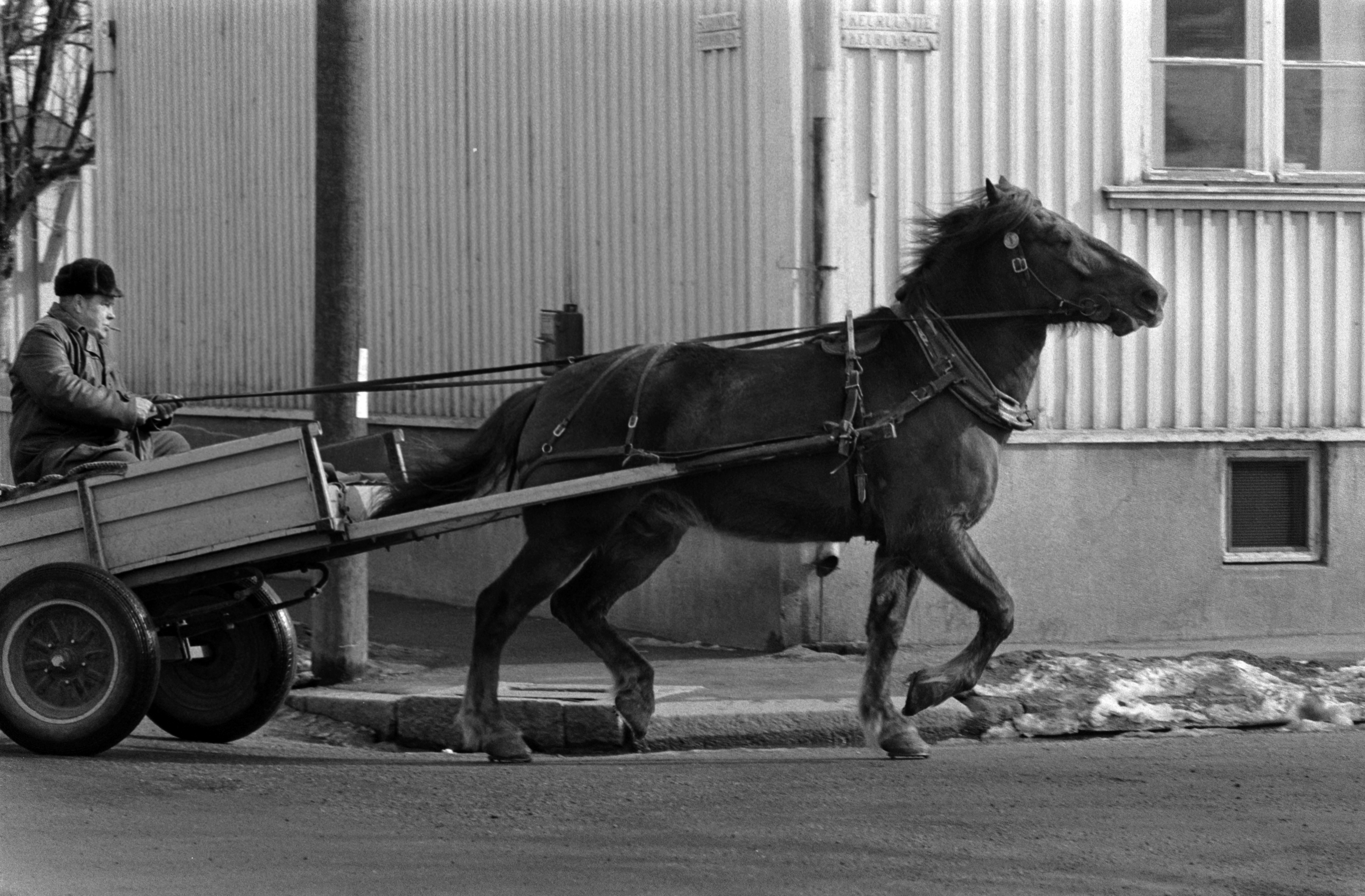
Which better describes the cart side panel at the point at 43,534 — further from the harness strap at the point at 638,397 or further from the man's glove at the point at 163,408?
the harness strap at the point at 638,397

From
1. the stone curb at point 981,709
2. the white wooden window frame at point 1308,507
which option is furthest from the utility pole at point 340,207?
the white wooden window frame at point 1308,507

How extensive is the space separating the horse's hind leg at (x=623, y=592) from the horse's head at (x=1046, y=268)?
1.51m

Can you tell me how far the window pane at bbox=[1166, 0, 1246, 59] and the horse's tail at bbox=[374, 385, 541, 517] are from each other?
468 centimetres

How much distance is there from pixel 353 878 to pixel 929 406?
10.1 feet

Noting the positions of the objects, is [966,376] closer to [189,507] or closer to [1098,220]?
[189,507]

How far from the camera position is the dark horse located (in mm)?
7324

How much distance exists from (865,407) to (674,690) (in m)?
2.03

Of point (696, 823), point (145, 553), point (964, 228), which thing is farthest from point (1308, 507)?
point (145, 553)

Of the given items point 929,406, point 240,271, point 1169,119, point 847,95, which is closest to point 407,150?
point 240,271

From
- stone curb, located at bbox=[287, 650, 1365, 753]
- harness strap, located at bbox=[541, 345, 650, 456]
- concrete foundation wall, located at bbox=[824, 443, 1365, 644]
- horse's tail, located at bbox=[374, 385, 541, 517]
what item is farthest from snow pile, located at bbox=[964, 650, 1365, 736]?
horse's tail, located at bbox=[374, 385, 541, 517]

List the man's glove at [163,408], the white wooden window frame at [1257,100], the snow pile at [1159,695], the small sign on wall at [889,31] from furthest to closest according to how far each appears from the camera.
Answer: the white wooden window frame at [1257,100]
the small sign on wall at [889,31]
the snow pile at [1159,695]
the man's glove at [163,408]

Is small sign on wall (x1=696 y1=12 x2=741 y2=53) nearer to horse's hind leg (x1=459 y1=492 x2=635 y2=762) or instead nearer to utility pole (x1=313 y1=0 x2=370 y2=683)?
utility pole (x1=313 y1=0 x2=370 y2=683)

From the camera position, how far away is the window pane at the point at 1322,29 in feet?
34.9

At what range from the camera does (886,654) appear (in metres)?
7.49
